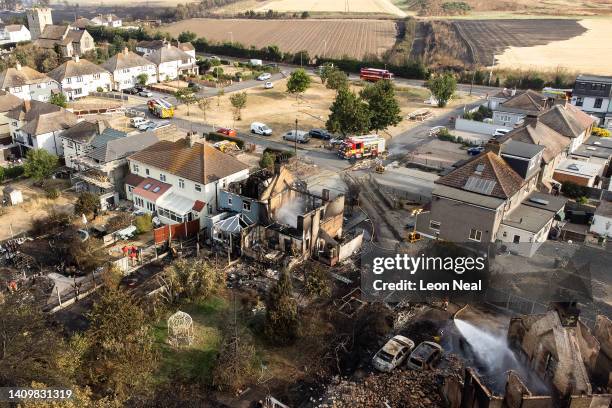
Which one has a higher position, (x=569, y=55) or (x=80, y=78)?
(x=569, y=55)

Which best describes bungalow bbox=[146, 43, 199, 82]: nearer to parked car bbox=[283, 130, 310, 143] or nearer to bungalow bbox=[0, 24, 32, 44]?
parked car bbox=[283, 130, 310, 143]

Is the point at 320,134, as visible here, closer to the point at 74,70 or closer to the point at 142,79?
the point at 142,79

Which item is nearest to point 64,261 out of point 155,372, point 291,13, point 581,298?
point 155,372

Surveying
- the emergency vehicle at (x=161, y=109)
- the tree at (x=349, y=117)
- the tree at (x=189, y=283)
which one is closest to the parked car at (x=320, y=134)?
the tree at (x=349, y=117)

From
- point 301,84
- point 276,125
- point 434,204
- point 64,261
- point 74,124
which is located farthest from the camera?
point 301,84

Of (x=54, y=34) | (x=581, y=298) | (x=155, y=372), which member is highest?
(x=54, y=34)

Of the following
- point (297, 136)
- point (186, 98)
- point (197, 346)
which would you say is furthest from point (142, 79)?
point (197, 346)

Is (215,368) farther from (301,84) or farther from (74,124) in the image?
(301,84)
